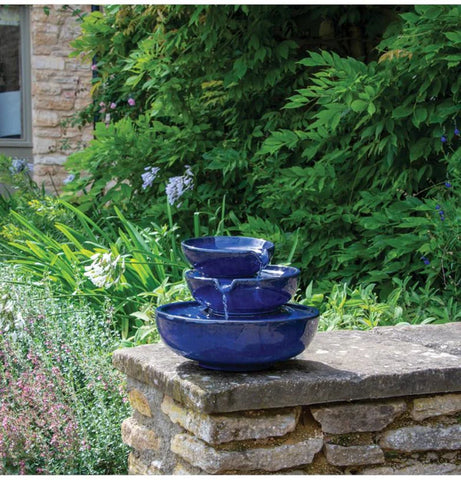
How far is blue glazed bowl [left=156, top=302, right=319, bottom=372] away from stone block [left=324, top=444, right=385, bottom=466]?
0.29 metres

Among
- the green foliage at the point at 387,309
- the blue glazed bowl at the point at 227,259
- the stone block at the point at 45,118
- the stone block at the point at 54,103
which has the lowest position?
the green foliage at the point at 387,309

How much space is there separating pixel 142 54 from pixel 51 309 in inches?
100

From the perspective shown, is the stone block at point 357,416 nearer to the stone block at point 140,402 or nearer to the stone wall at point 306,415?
the stone wall at point 306,415

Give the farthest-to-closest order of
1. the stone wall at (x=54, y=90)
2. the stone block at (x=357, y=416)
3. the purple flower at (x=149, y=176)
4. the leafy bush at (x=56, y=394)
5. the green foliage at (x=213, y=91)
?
the stone wall at (x=54, y=90) → the purple flower at (x=149, y=176) → the green foliage at (x=213, y=91) → the leafy bush at (x=56, y=394) → the stone block at (x=357, y=416)

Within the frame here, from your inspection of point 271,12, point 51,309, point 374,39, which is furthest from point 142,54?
point 51,309

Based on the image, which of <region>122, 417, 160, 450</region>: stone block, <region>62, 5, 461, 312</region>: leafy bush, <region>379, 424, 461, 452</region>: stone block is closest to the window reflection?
<region>62, 5, 461, 312</region>: leafy bush

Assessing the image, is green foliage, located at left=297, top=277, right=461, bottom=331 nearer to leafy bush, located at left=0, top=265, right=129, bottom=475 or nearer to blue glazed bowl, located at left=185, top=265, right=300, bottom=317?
leafy bush, located at left=0, top=265, right=129, bottom=475

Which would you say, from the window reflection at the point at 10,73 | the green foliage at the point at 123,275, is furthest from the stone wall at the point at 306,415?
the window reflection at the point at 10,73

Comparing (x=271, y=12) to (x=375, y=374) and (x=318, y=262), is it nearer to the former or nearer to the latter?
(x=318, y=262)

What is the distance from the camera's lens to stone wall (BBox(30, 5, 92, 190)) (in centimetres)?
893

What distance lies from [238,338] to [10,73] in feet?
27.6

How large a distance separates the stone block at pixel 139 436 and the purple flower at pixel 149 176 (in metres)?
3.02

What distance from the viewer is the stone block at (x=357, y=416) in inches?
85.5

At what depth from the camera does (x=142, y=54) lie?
5492 mm
